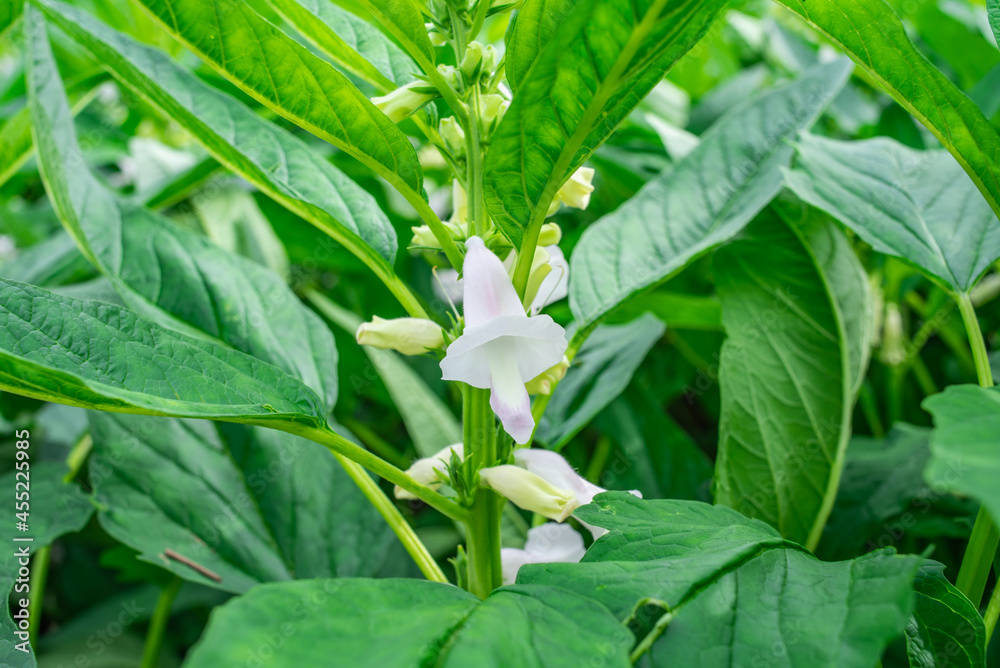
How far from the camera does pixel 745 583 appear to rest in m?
0.63

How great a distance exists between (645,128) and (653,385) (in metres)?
0.67

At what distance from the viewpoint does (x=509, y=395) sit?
0.72 metres

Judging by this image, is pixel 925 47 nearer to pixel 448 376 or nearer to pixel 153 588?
pixel 448 376

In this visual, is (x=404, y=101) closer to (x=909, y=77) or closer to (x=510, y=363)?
(x=510, y=363)

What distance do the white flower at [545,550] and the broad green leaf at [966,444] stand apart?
516 mm

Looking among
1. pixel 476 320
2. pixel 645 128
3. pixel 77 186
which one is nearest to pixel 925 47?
pixel 645 128

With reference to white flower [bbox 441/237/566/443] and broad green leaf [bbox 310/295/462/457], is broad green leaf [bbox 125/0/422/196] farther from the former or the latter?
broad green leaf [bbox 310/295/462/457]

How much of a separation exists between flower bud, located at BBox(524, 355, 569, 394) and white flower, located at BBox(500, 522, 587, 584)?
231 mm

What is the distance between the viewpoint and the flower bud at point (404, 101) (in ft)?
2.70

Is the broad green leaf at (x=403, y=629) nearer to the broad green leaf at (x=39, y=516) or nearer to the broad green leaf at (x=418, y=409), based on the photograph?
the broad green leaf at (x=39, y=516)

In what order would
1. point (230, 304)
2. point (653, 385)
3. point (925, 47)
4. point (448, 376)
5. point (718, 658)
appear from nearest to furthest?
point (718, 658)
point (448, 376)
point (230, 304)
point (653, 385)
point (925, 47)

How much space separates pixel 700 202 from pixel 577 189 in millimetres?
385

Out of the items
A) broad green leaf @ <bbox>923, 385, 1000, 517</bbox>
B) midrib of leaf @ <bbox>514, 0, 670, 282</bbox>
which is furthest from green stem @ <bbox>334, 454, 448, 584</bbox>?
broad green leaf @ <bbox>923, 385, 1000, 517</bbox>

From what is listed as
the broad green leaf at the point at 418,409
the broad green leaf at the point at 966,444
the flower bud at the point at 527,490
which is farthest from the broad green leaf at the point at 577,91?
the broad green leaf at the point at 418,409
